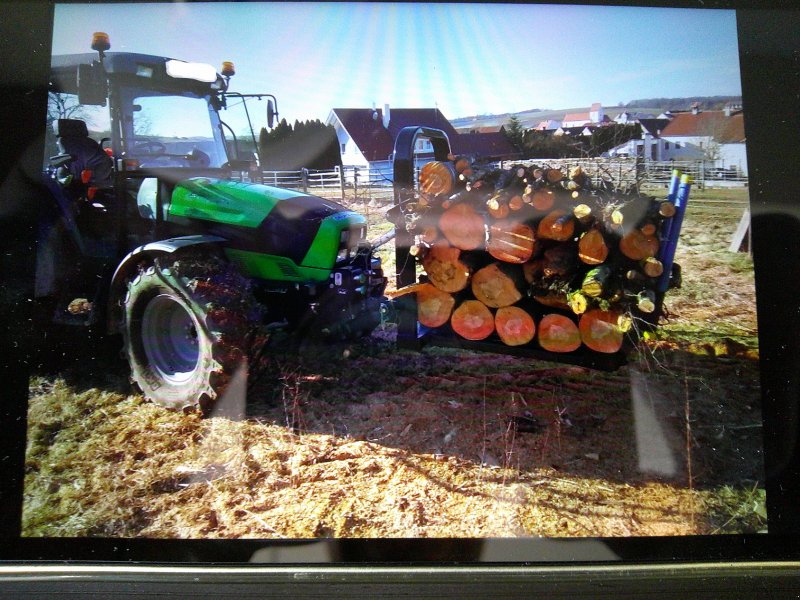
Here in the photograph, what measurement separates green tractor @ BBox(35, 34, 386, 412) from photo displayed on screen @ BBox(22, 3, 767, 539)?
0.01 metres

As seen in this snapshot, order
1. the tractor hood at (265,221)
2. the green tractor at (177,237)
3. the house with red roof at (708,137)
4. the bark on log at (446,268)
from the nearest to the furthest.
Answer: the house with red roof at (708,137) → the green tractor at (177,237) → the tractor hood at (265,221) → the bark on log at (446,268)

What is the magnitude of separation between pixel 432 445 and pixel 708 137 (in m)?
1.60

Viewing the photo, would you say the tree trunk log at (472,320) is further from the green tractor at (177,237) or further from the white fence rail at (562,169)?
the white fence rail at (562,169)

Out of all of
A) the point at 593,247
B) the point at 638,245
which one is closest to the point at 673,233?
the point at 638,245

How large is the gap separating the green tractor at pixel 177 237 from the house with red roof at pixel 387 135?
0.26 m

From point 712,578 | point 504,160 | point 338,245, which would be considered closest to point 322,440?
point 338,245

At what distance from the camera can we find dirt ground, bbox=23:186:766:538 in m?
1.94

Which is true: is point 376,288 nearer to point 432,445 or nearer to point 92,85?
point 432,445

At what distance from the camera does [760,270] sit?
6.59 ft

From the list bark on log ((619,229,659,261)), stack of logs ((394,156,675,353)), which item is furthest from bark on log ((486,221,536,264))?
bark on log ((619,229,659,261))

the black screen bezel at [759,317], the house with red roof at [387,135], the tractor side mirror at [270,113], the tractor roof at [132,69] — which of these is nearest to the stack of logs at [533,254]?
the house with red roof at [387,135]

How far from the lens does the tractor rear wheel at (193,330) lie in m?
2.02

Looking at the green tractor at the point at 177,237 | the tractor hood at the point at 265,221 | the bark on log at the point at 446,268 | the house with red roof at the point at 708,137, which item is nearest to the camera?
the house with red roof at the point at 708,137

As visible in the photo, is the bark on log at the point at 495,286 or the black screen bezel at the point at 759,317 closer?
→ the black screen bezel at the point at 759,317
